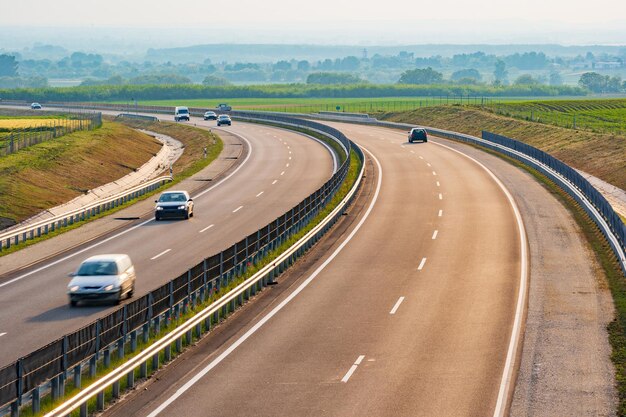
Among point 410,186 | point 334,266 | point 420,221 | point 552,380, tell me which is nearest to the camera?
point 552,380

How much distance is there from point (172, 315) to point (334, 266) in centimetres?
1187

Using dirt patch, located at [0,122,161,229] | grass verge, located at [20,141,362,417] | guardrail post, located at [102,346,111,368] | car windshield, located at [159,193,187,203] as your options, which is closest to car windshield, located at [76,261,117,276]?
grass verge, located at [20,141,362,417]

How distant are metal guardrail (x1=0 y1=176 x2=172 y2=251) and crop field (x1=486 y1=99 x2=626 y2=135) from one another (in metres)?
63.7

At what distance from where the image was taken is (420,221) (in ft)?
167

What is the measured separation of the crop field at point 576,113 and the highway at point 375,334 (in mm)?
73041

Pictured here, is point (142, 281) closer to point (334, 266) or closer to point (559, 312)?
point (334, 266)

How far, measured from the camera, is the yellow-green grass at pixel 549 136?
8081 cm

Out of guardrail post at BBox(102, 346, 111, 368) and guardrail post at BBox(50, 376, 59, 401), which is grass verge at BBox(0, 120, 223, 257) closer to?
guardrail post at BBox(102, 346, 111, 368)

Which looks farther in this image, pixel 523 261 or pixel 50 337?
pixel 523 261

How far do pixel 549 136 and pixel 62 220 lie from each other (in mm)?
60285

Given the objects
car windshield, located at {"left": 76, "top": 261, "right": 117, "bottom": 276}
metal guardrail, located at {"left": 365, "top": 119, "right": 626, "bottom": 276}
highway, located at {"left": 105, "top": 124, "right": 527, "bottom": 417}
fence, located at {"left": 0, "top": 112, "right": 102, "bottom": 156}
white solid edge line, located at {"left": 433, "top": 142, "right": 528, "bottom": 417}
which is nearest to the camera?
highway, located at {"left": 105, "top": 124, "right": 527, "bottom": 417}

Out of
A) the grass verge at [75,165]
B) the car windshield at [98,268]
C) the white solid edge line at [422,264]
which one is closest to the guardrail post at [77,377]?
the car windshield at [98,268]

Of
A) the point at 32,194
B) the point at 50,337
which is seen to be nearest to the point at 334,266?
the point at 50,337

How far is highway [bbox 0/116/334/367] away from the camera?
3094cm
